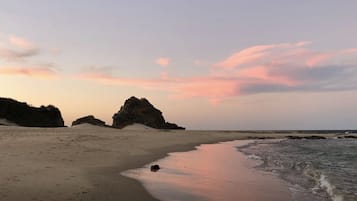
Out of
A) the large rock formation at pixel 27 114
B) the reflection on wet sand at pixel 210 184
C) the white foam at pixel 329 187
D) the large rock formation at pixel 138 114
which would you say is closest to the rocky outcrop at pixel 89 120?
the large rock formation at pixel 138 114

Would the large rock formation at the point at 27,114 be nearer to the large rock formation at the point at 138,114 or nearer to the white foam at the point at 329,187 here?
the large rock formation at the point at 138,114

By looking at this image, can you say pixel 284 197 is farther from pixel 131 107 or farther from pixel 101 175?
pixel 131 107

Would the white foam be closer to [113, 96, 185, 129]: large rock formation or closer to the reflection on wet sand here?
the reflection on wet sand

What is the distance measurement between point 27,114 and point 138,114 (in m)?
37.3

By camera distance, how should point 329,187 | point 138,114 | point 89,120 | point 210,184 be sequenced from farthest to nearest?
1. point 138,114
2. point 89,120
3. point 329,187
4. point 210,184

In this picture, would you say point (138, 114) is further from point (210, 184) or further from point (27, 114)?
point (210, 184)

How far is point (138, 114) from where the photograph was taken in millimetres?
104500

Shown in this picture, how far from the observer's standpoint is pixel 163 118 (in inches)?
4454

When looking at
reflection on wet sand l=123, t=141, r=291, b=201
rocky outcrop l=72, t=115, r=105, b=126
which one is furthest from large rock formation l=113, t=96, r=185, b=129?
reflection on wet sand l=123, t=141, r=291, b=201

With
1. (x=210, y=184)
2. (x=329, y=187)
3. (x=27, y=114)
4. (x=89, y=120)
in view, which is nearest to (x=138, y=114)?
(x=89, y=120)

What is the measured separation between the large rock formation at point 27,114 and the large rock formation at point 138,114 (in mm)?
27094

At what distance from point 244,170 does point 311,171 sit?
4.20 meters

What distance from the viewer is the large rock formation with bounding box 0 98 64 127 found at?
68750 millimetres

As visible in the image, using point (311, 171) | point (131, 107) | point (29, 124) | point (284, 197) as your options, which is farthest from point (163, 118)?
point (284, 197)
